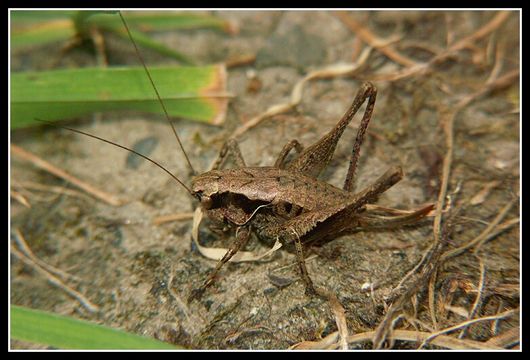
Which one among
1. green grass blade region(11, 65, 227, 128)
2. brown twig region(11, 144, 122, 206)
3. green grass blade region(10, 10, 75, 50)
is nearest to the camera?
green grass blade region(11, 65, 227, 128)

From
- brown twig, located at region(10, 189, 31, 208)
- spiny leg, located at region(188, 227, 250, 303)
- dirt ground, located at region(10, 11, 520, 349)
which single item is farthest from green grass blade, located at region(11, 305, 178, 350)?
brown twig, located at region(10, 189, 31, 208)

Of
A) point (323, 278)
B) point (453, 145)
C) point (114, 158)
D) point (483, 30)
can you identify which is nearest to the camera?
point (323, 278)

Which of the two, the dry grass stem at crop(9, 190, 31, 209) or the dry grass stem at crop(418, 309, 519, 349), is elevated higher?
A: the dry grass stem at crop(418, 309, 519, 349)

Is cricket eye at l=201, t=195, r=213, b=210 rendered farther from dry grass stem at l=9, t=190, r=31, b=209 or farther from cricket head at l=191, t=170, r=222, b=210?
dry grass stem at l=9, t=190, r=31, b=209

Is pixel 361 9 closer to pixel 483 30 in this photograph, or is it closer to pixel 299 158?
pixel 483 30

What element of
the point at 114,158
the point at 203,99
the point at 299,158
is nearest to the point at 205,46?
the point at 203,99

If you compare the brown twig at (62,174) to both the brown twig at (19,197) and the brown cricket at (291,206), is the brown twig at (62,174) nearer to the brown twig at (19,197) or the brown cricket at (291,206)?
the brown twig at (19,197)

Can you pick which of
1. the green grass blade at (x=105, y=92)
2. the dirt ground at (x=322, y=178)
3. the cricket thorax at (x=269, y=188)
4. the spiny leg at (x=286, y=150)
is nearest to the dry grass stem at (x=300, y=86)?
the dirt ground at (x=322, y=178)
